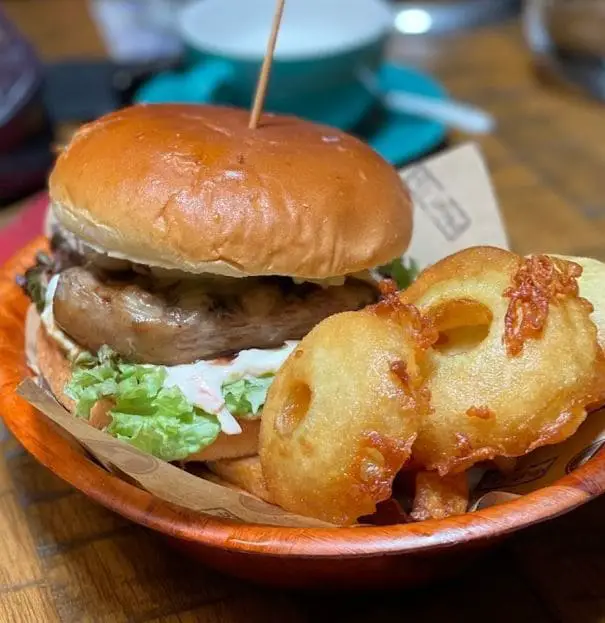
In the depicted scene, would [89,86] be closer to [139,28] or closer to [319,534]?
[139,28]

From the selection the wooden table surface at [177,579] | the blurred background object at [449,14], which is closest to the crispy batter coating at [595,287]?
the wooden table surface at [177,579]

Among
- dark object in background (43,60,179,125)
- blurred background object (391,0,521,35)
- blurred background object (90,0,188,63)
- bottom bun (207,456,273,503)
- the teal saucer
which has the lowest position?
blurred background object (391,0,521,35)

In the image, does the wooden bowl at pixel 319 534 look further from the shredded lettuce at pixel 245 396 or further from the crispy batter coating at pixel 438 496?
the shredded lettuce at pixel 245 396

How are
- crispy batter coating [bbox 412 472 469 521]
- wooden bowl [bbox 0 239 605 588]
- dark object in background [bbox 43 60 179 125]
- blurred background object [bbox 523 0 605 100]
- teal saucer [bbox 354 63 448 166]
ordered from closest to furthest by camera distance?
wooden bowl [bbox 0 239 605 588], crispy batter coating [bbox 412 472 469 521], teal saucer [bbox 354 63 448 166], dark object in background [bbox 43 60 179 125], blurred background object [bbox 523 0 605 100]

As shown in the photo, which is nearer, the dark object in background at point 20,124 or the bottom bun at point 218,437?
the bottom bun at point 218,437

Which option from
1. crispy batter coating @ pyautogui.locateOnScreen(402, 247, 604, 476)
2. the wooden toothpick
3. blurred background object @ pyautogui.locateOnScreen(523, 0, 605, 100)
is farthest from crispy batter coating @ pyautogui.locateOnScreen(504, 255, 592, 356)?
blurred background object @ pyautogui.locateOnScreen(523, 0, 605, 100)

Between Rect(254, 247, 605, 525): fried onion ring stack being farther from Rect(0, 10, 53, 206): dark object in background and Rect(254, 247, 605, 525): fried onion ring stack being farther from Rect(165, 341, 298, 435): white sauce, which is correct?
Rect(0, 10, 53, 206): dark object in background

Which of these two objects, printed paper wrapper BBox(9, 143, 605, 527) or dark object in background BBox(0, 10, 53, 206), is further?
dark object in background BBox(0, 10, 53, 206)
